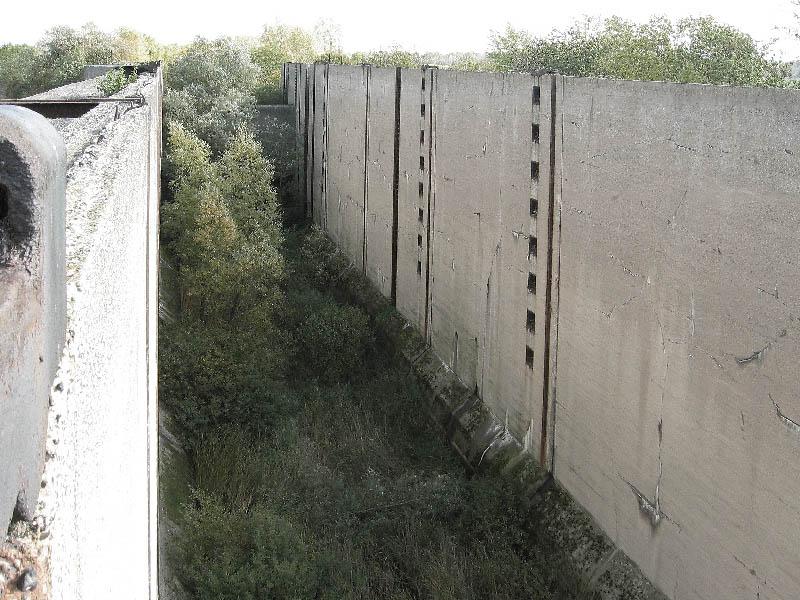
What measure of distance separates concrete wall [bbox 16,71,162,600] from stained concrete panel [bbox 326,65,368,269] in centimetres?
1190

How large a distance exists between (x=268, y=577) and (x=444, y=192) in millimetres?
5351

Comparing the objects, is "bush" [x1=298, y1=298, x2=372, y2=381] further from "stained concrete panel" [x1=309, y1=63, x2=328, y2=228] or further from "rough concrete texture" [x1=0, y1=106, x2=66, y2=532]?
"rough concrete texture" [x1=0, y1=106, x2=66, y2=532]

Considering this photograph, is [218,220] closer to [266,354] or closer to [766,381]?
[266,354]

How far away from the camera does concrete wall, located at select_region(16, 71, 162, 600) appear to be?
1.01m

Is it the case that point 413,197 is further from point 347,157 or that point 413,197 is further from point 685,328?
point 685,328

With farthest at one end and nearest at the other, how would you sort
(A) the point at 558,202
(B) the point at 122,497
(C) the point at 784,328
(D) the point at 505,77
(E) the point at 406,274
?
(E) the point at 406,274 < (D) the point at 505,77 < (A) the point at 558,202 < (C) the point at 784,328 < (B) the point at 122,497

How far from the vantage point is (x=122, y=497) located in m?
1.83

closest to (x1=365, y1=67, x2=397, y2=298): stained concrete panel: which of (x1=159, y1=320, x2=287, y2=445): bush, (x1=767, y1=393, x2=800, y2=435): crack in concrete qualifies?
(x1=159, y1=320, x2=287, y2=445): bush

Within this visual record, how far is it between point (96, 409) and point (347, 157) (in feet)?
48.0

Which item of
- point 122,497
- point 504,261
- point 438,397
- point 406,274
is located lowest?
point 438,397

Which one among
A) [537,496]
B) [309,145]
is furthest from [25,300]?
[309,145]

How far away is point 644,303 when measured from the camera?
18.7 ft

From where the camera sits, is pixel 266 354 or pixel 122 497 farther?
pixel 266 354

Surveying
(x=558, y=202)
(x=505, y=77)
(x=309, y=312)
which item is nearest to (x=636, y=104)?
(x=558, y=202)
